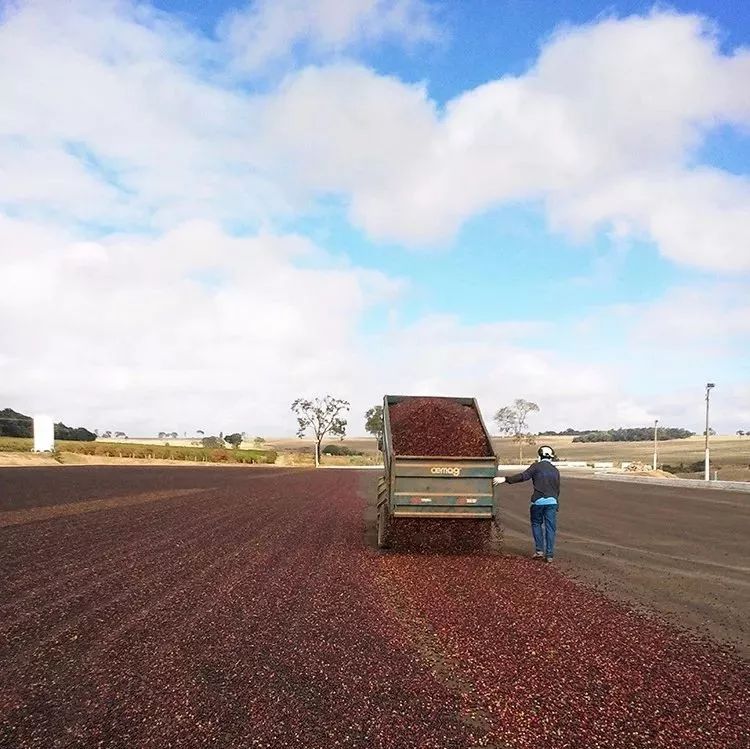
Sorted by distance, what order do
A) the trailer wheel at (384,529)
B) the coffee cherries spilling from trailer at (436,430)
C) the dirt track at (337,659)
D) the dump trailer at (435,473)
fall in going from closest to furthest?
the dirt track at (337,659) < the dump trailer at (435,473) < the trailer wheel at (384,529) < the coffee cherries spilling from trailer at (436,430)

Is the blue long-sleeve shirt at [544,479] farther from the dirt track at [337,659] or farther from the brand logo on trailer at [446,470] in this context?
the dirt track at [337,659]

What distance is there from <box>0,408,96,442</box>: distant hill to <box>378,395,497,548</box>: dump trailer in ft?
246

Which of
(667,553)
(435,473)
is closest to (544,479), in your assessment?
(435,473)

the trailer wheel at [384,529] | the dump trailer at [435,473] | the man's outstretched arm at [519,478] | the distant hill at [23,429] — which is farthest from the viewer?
the distant hill at [23,429]

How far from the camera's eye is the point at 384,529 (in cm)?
1239

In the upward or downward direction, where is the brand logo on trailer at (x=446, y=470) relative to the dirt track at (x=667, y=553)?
upward

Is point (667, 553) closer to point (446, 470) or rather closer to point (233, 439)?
point (446, 470)

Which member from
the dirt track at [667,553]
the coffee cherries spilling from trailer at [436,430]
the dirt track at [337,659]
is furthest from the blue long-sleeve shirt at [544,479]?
the dirt track at [337,659]

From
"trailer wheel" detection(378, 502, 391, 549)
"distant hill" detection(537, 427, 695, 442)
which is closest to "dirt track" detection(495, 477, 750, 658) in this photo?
"trailer wheel" detection(378, 502, 391, 549)

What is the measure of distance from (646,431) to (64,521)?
165806 mm

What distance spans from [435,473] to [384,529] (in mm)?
1473

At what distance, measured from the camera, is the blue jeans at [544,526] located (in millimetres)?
12047

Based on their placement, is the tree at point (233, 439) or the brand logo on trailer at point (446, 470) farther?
the tree at point (233, 439)

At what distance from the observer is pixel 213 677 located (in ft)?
18.2
